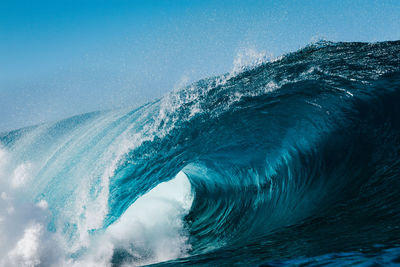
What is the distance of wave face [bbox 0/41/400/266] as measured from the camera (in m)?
3.72

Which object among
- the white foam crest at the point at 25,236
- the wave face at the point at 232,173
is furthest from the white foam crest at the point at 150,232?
the white foam crest at the point at 25,236

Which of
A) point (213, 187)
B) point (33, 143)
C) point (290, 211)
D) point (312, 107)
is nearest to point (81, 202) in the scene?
point (213, 187)

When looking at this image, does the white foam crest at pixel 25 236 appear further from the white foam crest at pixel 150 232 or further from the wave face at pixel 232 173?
the white foam crest at pixel 150 232

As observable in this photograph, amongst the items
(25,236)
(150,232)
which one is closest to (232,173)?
(150,232)

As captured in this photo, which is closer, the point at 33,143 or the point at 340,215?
the point at 340,215

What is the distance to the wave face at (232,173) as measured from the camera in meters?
3.72

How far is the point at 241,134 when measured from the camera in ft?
19.7

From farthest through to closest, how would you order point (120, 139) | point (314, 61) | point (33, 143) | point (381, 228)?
point (33, 143) < point (314, 61) < point (120, 139) < point (381, 228)

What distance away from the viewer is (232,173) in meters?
6.54

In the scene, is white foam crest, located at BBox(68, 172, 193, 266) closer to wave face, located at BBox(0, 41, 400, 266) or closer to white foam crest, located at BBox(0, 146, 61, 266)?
wave face, located at BBox(0, 41, 400, 266)

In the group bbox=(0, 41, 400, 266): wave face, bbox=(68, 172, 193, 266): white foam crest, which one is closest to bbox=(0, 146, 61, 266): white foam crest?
bbox=(0, 41, 400, 266): wave face

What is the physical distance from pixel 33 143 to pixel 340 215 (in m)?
12.1

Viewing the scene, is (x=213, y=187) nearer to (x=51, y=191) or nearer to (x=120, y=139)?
(x=120, y=139)

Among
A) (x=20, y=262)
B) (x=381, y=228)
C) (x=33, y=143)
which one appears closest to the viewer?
(x=381, y=228)
